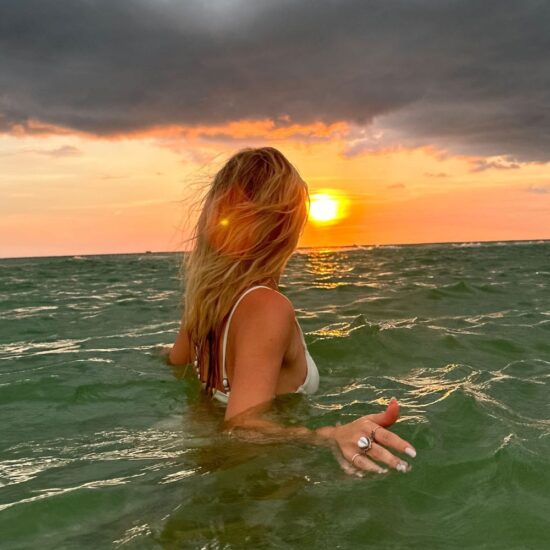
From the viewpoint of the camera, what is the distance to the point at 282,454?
129 inches

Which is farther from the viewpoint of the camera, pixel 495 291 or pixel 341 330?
pixel 495 291

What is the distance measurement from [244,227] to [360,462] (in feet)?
4.28

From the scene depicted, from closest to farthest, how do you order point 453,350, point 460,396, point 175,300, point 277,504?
point 277,504, point 460,396, point 453,350, point 175,300

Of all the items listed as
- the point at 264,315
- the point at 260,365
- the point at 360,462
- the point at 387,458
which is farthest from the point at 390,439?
the point at 264,315

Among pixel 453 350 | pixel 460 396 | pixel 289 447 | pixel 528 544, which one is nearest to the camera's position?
pixel 528 544

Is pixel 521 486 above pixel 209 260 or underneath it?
underneath

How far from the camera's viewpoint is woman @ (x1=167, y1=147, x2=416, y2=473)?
304 centimetres

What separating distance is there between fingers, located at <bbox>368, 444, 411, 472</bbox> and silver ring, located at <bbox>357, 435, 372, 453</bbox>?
0.02m

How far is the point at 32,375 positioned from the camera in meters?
5.84

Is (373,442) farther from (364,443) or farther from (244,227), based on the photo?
(244,227)

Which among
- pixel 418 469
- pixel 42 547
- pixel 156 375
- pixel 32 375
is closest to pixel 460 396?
pixel 418 469

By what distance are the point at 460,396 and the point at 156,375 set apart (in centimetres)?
270

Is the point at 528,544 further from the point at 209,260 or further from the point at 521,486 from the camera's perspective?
the point at 209,260

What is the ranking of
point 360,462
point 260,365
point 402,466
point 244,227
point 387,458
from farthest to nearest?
point 244,227
point 260,365
point 360,462
point 387,458
point 402,466
